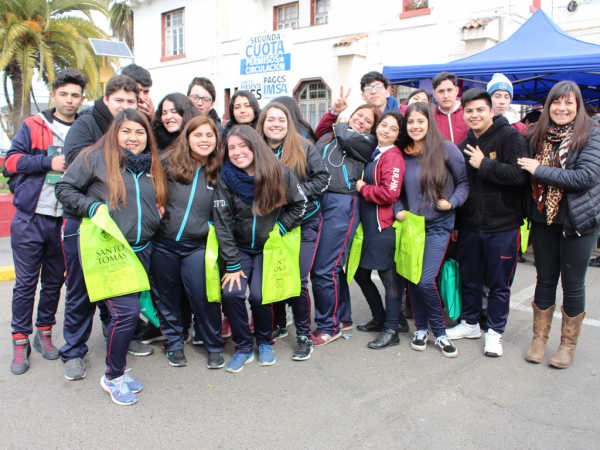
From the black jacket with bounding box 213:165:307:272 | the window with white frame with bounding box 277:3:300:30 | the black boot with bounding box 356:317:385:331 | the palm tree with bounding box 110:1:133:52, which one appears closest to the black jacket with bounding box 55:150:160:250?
the black jacket with bounding box 213:165:307:272

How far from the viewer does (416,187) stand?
12.3ft

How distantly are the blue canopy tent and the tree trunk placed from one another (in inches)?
317

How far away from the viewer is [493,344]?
3.70m

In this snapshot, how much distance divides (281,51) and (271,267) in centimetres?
582

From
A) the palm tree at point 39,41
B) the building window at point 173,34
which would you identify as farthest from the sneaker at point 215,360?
the building window at point 173,34

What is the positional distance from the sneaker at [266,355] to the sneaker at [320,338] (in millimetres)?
402

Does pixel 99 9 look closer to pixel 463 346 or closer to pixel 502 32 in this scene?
pixel 502 32

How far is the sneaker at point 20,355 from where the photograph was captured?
3367mm

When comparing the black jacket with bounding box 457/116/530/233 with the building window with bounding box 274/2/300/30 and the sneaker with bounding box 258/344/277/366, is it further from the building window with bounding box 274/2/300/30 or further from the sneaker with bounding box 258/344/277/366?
the building window with bounding box 274/2/300/30

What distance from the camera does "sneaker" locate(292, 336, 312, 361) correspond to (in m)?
3.63

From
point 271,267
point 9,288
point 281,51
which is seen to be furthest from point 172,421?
point 281,51

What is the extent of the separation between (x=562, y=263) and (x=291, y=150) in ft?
7.04

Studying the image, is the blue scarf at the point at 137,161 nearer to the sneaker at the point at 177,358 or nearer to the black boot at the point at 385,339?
the sneaker at the point at 177,358

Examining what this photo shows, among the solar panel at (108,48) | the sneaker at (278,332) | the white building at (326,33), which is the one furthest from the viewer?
the white building at (326,33)
